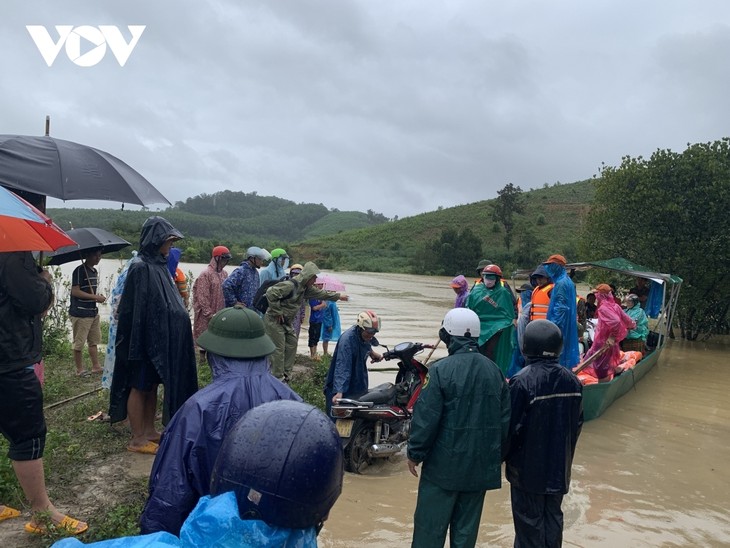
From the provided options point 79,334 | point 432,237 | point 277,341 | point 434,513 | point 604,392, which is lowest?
point 604,392

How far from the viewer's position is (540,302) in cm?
763

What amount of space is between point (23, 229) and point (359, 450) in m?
3.42

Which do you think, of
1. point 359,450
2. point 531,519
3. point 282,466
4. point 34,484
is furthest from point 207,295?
point 282,466

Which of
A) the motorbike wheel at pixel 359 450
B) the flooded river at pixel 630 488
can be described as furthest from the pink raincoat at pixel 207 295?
the motorbike wheel at pixel 359 450

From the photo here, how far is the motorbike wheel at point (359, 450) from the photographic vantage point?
17.2 ft

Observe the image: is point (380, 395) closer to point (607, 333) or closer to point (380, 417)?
point (380, 417)

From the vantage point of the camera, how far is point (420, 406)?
3.29 meters

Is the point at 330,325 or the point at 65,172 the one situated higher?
the point at 65,172

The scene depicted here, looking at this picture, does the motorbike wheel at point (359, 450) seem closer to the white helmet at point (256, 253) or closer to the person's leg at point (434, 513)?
the person's leg at point (434, 513)

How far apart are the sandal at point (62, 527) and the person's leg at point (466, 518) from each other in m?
2.10

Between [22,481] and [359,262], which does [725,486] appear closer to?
[22,481]

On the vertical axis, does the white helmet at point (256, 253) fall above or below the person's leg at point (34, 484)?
above

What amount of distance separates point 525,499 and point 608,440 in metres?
4.11

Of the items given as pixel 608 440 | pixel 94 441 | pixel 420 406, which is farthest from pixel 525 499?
pixel 608 440
